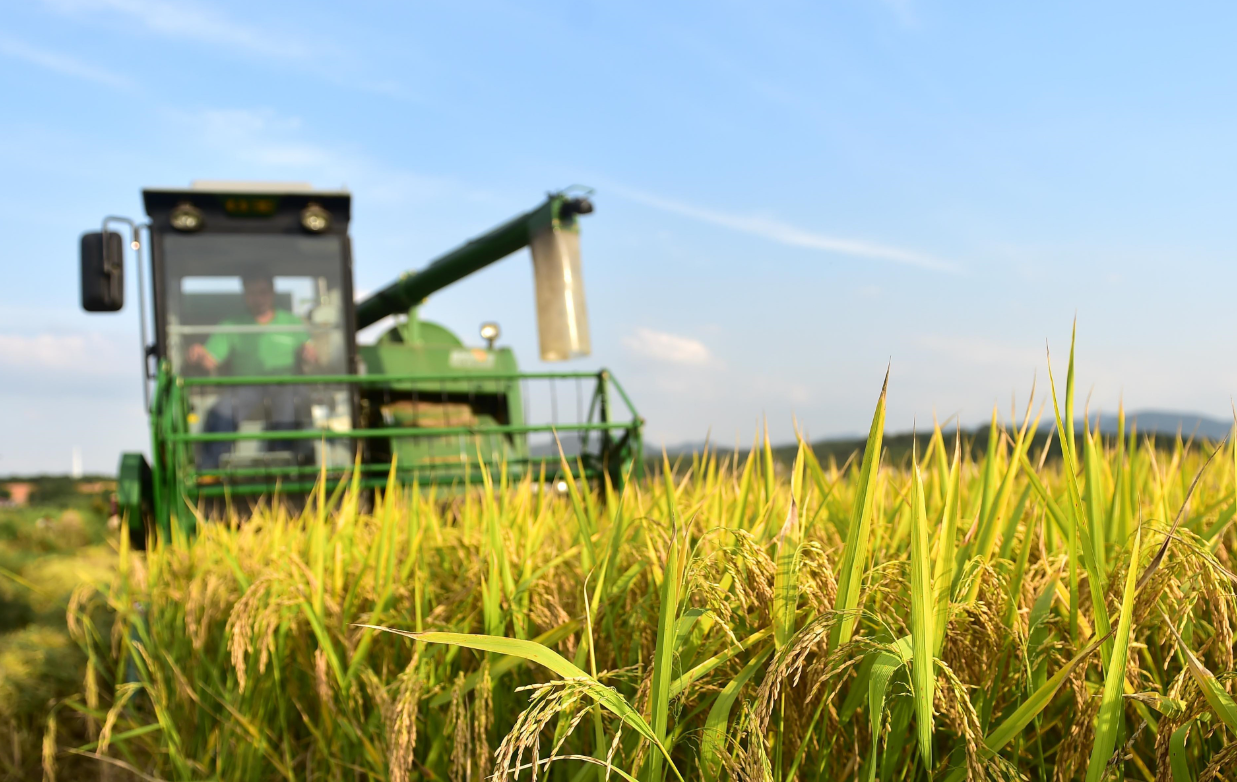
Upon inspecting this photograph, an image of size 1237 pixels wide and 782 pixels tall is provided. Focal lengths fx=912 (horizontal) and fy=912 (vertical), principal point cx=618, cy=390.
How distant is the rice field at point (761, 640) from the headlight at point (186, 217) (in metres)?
4.28

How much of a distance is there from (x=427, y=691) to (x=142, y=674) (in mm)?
1905

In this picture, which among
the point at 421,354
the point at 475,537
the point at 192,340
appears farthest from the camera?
the point at 421,354

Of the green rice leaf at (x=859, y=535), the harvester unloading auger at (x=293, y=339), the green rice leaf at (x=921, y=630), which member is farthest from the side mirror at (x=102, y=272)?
the green rice leaf at (x=921, y=630)

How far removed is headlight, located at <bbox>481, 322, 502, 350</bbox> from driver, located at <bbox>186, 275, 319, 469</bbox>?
1595 mm

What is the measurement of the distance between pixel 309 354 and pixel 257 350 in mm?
370

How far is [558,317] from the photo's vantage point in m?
6.30

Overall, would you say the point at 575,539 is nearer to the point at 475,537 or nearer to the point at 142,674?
the point at 475,537

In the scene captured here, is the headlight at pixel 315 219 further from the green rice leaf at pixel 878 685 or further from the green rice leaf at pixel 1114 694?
the green rice leaf at pixel 1114 694

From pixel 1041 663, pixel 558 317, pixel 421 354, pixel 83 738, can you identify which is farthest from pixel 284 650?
pixel 421 354

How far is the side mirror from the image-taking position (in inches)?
228

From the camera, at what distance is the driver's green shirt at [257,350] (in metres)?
6.76

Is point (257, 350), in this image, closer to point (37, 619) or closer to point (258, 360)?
point (258, 360)

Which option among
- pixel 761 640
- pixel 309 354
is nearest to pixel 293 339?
pixel 309 354

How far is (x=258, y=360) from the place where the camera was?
680 centimetres
